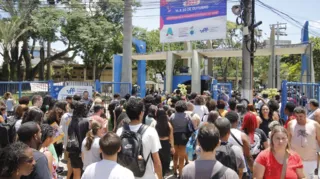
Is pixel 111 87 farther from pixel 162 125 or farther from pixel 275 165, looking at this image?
pixel 275 165

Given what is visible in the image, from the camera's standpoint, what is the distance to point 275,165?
136 inches

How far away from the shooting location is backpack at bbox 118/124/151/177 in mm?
3811

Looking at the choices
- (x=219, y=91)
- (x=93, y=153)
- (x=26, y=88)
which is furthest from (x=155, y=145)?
(x=219, y=91)

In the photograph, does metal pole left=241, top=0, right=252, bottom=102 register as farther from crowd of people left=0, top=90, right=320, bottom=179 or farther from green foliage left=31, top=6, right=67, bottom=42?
green foliage left=31, top=6, right=67, bottom=42

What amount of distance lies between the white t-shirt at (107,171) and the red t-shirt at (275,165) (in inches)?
53.9

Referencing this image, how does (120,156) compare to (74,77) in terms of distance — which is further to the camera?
(74,77)

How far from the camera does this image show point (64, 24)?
33.4 metres

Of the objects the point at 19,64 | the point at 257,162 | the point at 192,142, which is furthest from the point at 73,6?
the point at 257,162

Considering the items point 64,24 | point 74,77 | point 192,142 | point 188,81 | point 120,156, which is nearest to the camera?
point 120,156

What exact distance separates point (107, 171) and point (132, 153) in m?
0.80

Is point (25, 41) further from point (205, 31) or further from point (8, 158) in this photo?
point (8, 158)

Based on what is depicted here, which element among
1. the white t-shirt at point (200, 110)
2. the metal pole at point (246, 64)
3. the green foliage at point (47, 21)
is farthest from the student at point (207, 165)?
the green foliage at point (47, 21)

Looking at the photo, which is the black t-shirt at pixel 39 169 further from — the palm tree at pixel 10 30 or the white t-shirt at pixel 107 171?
the palm tree at pixel 10 30

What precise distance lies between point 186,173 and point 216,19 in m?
20.1
